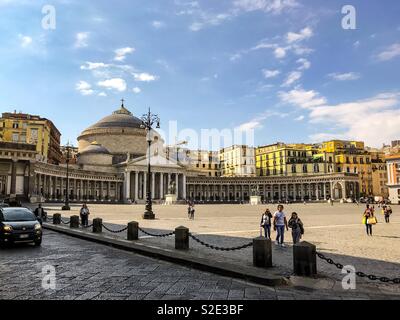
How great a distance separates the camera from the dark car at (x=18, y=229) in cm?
1325

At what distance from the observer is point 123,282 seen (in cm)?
788

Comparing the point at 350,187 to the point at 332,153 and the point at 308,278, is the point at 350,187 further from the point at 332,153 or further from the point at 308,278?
the point at 308,278

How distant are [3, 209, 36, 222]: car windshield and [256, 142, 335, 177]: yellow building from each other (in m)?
102

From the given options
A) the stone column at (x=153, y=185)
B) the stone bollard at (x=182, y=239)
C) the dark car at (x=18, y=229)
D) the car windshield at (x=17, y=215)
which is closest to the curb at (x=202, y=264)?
the stone bollard at (x=182, y=239)

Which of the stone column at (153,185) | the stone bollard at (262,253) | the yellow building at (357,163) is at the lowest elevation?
the stone bollard at (262,253)

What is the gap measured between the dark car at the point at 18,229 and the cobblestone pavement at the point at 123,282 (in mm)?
1912

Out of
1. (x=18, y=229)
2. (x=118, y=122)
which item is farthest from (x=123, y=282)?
(x=118, y=122)

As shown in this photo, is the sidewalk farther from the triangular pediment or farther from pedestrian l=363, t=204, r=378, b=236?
the triangular pediment

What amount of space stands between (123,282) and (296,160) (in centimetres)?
11104

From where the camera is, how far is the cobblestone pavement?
270 inches

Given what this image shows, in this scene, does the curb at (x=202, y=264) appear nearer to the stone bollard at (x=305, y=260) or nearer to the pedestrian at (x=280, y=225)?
the stone bollard at (x=305, y=260)

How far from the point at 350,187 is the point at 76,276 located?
342ft

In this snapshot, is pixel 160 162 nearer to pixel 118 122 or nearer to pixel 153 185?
pixel 153 185
